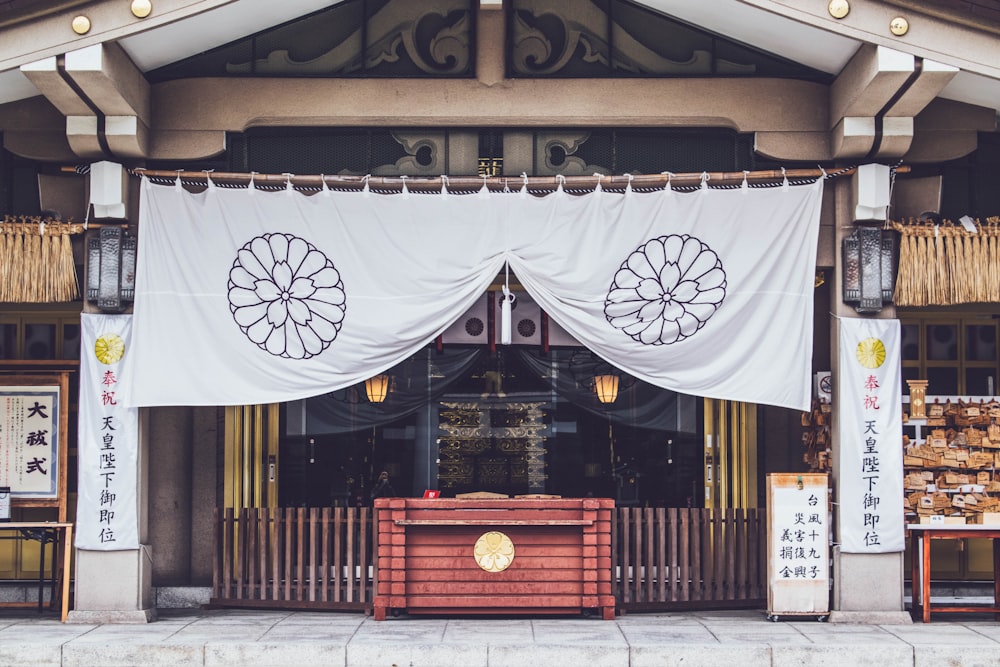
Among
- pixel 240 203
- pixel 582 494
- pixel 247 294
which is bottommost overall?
pixel 582 494

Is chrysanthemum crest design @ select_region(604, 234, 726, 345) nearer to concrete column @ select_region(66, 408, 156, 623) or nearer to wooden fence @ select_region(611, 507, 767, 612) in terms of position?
wooden fence @ select_region(611, 507, 767, 612)

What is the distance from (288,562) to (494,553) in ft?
7.20

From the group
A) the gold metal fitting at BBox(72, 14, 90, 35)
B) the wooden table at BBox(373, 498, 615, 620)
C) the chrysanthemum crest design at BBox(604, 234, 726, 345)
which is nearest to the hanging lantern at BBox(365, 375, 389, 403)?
the wooden table at BBox(373, 498, 615, 620)

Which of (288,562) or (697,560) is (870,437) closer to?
(697,560)

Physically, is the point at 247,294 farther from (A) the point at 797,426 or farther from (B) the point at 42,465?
(A) the point at 797,426

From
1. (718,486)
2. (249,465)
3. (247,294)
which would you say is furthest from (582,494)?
(247,294)

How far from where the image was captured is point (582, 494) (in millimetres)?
13055

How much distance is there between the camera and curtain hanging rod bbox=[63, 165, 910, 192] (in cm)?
1097

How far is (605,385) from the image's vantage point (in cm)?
1298

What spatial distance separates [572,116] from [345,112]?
232 cm

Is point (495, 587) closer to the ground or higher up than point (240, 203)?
closer to the ground

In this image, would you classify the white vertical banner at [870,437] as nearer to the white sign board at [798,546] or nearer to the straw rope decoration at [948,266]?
the white sign board at [798,546]

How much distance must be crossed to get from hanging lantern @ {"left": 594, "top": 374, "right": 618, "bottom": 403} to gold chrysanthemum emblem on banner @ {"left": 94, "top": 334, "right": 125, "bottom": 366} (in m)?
5.32

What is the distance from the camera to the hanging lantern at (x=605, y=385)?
42.6 ft
